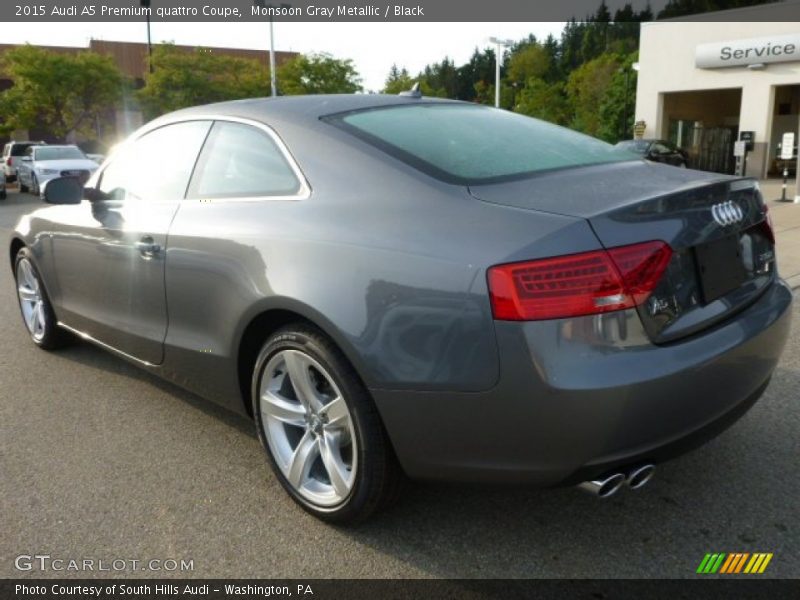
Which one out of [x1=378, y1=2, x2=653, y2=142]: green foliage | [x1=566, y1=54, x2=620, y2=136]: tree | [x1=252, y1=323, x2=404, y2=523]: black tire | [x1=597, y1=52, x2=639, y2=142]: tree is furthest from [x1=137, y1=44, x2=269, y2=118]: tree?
[x1=252, y1=323, x2=404, y2=523]: black tire

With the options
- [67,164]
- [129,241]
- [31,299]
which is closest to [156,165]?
[129,241]

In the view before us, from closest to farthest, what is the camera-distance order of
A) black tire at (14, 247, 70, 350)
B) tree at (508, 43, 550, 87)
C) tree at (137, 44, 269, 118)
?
black tire at (14, 247, 70, 350) < tree at (137, 44, 269, 118) < tree at (508, 43, 550, 87)

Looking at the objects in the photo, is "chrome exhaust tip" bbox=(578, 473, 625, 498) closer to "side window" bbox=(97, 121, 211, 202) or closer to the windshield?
"side window" bbox=(97, 121, 211, 202)

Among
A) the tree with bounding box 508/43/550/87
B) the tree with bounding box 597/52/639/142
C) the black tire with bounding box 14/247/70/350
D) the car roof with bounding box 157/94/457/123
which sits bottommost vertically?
the black tire with bounding box 14/247/70/350

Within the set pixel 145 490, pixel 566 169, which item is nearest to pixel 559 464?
pixel 566 169

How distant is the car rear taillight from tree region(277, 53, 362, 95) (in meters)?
40.0

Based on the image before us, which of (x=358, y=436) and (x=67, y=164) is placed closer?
(x=358, y=436)

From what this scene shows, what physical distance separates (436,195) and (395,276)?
0.31 meters

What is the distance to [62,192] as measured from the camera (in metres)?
4.16

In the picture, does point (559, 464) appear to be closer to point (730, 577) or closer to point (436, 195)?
point (730, 577)

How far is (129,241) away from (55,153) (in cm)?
2128

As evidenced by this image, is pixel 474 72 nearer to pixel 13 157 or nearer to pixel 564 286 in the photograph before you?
pixel 13 157

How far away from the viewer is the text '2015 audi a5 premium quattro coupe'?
6.90ft

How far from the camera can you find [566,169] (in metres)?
2.75
